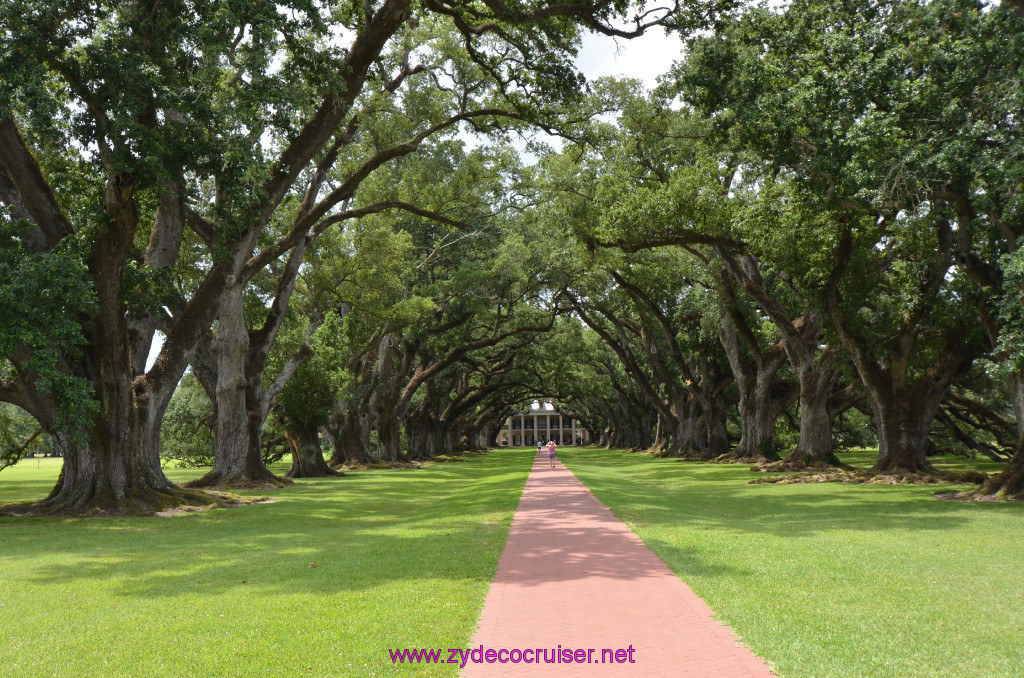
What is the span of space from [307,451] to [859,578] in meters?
25.2

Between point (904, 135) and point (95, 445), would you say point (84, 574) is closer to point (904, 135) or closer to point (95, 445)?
point (95, 445)

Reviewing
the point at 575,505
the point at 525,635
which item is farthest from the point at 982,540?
the point at 525,635

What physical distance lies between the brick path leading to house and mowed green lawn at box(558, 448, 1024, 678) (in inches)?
10.0

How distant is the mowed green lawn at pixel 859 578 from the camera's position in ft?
16.3

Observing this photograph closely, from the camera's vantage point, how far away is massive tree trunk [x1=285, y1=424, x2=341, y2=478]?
29.5 m

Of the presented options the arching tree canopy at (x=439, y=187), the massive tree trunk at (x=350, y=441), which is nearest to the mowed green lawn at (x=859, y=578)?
the arching tree canopy at (x=439, y=187)

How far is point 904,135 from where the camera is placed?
1342 centimetres

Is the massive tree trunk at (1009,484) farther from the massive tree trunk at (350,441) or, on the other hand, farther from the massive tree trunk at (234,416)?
the massive tree trunk at (350,441)

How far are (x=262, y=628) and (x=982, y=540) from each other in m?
9.46

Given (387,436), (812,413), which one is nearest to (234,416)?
(387,436)

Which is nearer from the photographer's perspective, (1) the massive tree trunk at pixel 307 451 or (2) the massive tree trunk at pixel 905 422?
(2) the massive tree trunk at pixel 905 422

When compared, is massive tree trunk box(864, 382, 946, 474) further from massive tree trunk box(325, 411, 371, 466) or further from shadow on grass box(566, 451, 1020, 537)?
massive tree trunk box(325, 411, 371, 466)

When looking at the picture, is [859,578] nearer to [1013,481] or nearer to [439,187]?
[1013,481]

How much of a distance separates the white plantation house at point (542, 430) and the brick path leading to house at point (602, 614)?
140750 millimetres
